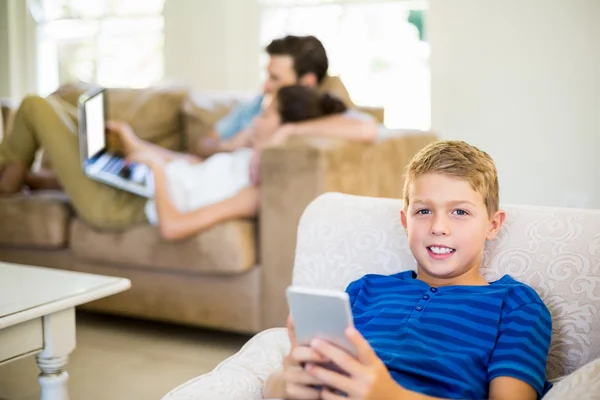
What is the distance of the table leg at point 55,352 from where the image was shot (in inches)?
70.9

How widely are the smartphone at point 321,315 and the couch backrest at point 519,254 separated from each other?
424mm

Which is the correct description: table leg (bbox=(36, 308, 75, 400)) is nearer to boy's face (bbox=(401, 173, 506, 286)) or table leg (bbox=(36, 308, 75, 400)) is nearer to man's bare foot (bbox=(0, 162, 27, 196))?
boy's face (bbox=(401, 173, 506, 286))

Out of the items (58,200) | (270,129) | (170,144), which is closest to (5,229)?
(58,200)

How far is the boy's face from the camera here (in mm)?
1279

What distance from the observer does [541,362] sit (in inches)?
45.9

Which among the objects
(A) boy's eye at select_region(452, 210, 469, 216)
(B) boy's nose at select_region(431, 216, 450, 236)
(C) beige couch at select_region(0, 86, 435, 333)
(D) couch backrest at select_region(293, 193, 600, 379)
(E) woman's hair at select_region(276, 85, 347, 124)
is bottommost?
(C) beige couch at select_region(0, 86, 435, 333)

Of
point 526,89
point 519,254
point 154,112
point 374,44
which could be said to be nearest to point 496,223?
point 519,254

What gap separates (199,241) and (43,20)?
314cm

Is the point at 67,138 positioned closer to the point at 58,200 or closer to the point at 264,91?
the point at 58,200

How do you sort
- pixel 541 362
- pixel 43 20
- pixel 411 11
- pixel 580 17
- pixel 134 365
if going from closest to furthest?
1. pixel 541 362
2. pixel 134 365
3. pixel 580 17
4. pixel 411 11
5. pixel 43 20

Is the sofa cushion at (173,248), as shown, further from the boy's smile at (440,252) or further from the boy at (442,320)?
the boy's smile at (440,252)

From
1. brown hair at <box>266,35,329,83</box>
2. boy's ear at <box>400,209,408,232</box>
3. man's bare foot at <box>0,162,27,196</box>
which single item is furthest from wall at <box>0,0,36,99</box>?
boy's ear at <box>400,209,408,232</box>

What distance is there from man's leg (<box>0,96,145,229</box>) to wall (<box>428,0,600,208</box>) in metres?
1.87

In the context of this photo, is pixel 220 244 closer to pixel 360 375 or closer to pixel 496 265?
pixel 496 265
